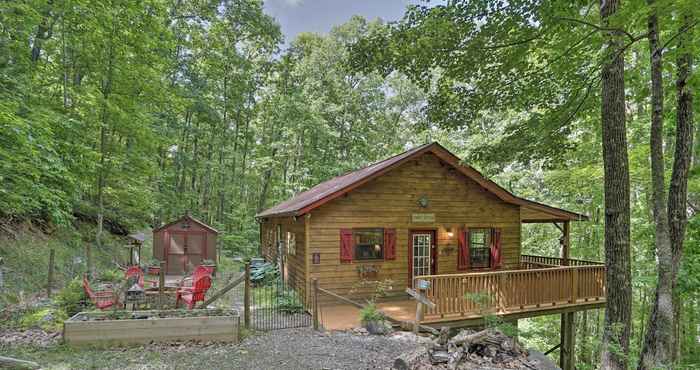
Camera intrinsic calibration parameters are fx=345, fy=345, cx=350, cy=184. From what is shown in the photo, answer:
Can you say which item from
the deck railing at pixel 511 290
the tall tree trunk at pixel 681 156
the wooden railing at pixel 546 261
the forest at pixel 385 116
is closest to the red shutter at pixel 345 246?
the deck railing at pixel 511 290

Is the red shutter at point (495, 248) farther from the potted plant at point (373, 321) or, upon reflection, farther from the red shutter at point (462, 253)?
the potted plant at point (373, 321)

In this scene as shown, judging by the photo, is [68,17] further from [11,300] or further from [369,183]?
[369,183]

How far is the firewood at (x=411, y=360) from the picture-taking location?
488 cm

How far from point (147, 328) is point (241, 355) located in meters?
1.75

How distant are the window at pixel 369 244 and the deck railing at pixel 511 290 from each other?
8.76 ft

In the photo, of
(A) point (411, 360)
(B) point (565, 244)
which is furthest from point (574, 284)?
(A) point (411, 360)

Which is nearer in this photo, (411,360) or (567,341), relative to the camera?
(411,360)

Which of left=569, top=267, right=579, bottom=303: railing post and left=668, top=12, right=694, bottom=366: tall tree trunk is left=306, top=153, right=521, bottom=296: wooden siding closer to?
left=569, top=267, right=579, bottom=303: railing post

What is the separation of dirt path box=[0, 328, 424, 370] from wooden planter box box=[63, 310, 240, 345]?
148 millimetres

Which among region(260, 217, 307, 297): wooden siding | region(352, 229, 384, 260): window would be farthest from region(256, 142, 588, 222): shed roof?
region(352, 229, 384, 260): window

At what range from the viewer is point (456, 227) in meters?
10.6

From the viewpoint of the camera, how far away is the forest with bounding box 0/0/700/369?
17.7ft

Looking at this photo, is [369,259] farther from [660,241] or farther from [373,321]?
[660,241]

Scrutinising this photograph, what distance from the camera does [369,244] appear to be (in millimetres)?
9828
